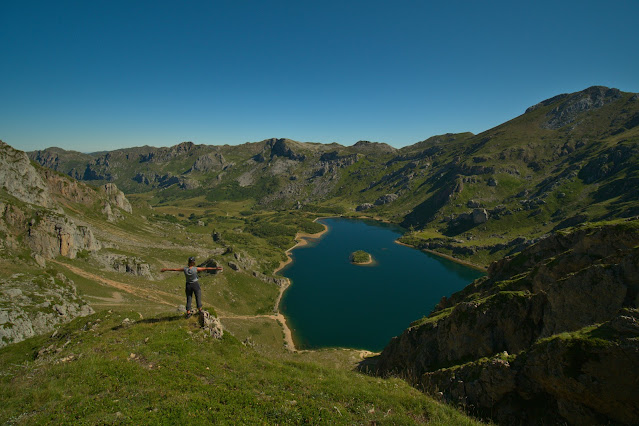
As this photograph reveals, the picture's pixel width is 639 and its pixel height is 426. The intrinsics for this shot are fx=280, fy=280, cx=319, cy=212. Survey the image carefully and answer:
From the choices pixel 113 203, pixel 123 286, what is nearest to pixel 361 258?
pixel 123 286

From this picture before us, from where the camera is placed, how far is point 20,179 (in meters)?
101

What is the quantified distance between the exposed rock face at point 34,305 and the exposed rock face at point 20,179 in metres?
66.3

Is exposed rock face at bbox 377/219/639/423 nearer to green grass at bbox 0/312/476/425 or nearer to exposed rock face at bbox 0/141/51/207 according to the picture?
green grass at bbox 0/312/476/425

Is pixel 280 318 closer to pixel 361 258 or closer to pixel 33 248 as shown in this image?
pixel 33 248

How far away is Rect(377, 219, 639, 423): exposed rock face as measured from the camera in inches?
526

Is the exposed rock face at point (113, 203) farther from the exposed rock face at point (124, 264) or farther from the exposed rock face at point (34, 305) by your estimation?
the exposed rock face at point (34, 305)

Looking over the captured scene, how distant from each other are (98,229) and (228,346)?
132 m

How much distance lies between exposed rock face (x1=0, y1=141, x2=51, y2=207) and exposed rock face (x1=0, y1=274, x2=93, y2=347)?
66.3m

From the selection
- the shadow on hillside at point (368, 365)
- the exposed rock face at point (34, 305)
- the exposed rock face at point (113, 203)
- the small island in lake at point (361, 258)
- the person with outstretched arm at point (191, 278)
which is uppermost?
the exposed rock face at point (113, 203)

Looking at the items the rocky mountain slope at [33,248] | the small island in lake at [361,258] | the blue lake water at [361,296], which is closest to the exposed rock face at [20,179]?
the rocky mountain slope at [33,248]

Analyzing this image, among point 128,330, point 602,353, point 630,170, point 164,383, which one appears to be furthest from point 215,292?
point 630,170

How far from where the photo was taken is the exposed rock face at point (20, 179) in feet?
316

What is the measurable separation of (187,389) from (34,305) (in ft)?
172

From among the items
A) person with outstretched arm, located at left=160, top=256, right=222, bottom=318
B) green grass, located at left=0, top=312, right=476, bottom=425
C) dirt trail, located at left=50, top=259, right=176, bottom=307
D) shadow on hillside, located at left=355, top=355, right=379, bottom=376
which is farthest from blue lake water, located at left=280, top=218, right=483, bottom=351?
green grass, located at left=0, top=312, right=476, bottom=425
